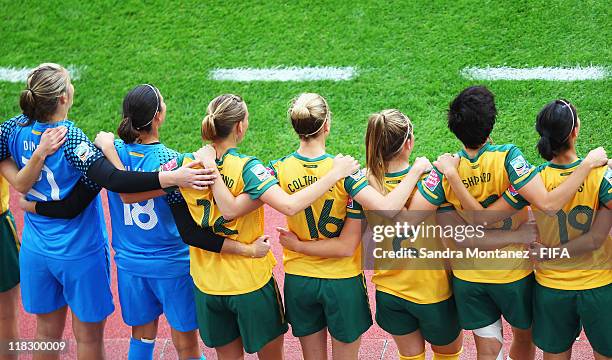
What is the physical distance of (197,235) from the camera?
4.35 metres

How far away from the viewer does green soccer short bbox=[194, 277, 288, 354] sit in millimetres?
4387

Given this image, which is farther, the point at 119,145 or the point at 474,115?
the point at 119,145

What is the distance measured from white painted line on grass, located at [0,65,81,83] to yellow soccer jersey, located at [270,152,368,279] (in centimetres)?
547

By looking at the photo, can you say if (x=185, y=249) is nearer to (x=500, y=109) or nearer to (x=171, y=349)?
(x=171, y=349)

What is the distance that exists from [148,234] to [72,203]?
457mm

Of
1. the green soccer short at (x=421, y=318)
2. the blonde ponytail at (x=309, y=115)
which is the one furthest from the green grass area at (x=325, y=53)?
the blonde ponytail at (x=309, y=115)

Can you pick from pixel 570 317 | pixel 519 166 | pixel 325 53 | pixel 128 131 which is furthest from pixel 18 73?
pixel 570 317

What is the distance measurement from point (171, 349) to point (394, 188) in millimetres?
2156

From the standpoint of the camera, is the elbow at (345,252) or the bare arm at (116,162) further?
the bare arm at (116,162)

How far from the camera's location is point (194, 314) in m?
4.68

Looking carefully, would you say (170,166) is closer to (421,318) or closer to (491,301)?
(421,318)

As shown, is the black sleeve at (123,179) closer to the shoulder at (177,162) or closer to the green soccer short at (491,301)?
the shoulder at (177,162)

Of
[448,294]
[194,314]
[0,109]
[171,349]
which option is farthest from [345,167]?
[0,109]

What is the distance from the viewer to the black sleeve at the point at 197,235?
4.34 meters
